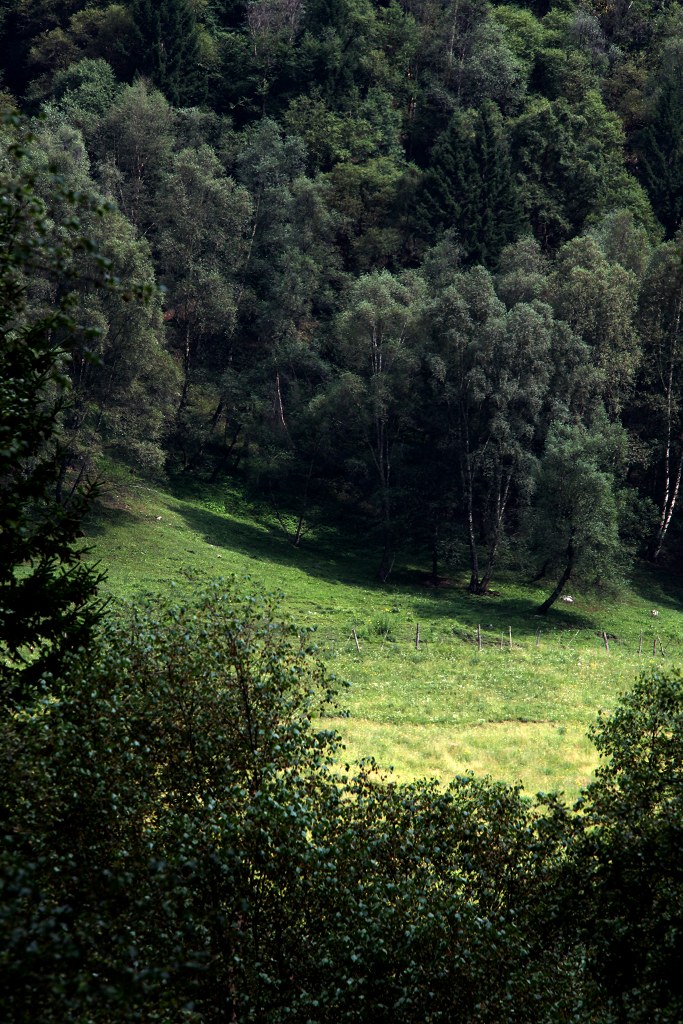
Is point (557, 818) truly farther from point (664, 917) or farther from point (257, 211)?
point (257, 211)

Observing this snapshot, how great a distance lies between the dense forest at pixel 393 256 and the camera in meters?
75.7

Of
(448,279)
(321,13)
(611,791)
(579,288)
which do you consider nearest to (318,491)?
(448,279)

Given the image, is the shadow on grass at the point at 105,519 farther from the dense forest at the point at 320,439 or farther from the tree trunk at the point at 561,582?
the tree trunk at the point at 561,582

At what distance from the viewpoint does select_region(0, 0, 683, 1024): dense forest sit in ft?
55.5

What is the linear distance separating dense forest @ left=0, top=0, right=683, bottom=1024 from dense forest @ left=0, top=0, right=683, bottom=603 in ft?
1.18

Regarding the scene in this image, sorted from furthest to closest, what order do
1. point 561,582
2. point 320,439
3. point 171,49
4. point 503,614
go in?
point 171,49 < point 320,439 < point 561,582 < point 503,614

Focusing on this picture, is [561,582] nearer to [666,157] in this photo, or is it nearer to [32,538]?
[32,538]

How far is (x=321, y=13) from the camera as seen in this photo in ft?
409

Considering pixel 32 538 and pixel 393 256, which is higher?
pixel 393 256

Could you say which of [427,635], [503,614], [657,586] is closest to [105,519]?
[427,635]

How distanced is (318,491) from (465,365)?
68.3ft

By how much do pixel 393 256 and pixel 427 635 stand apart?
49333 millimetres

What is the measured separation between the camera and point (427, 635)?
63.6 metres

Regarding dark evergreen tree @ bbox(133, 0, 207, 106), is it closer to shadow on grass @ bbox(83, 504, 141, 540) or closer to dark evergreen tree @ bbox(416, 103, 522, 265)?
dark evergreen tree @ bbox(416, 103, 522, 265)
